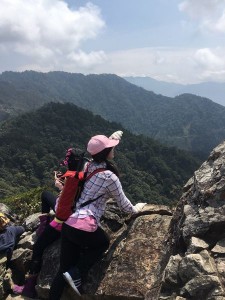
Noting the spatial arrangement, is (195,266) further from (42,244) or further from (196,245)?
(42,244)

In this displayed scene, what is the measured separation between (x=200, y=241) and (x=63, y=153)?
492 ft

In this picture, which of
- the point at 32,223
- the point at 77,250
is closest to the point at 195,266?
the point at 77,250

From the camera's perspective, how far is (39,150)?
144m

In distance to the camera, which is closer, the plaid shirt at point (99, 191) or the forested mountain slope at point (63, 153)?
the plaid shirt at point (99, 191)

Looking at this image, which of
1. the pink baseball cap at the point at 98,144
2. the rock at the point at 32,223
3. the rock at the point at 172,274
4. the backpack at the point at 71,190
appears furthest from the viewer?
the rock at the point at 32,223

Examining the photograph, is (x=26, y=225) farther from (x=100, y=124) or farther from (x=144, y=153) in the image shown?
(x=100, y=124)

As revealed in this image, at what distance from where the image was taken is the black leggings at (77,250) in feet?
19.9

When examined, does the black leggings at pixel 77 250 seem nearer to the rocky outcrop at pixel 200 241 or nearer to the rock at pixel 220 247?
the rocky outcrop at pixel 200 241

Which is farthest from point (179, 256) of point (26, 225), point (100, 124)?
point (100, 124)

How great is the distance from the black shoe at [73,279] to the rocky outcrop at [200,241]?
1.71 metres

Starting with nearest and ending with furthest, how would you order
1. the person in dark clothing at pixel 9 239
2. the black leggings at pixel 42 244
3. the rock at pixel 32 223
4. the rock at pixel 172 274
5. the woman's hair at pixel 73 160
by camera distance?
the rock at pixel 172 274 < the black leggings at pixel 42 244 < the woman's hair at pixel 73 160 < the person in dark clothing at pixel 9 239 < the rock at pixel 32 223

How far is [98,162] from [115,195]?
659 millimetres

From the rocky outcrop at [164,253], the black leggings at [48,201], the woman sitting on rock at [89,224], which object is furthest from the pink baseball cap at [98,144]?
the black leggings at [48,201]

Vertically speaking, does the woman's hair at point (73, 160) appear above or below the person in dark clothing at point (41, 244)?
above
